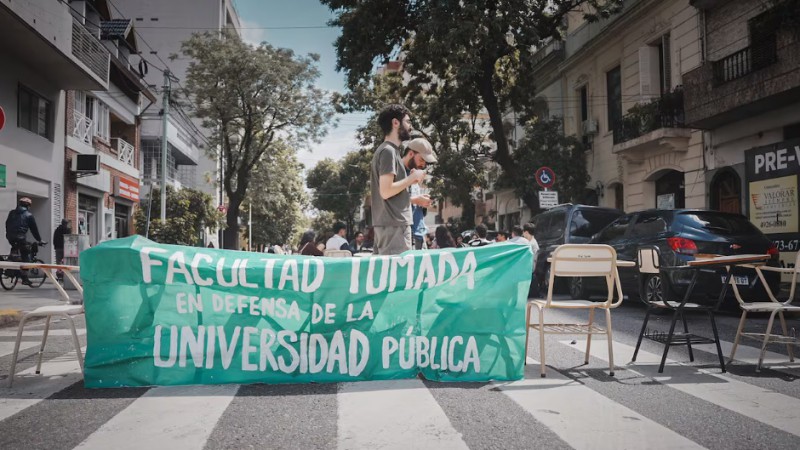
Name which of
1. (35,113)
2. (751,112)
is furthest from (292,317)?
(35,113)

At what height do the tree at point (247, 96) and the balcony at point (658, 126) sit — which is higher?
the tree at point (247, 96)

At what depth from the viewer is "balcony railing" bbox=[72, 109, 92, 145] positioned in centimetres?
2295

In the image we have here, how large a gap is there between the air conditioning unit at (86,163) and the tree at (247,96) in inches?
396

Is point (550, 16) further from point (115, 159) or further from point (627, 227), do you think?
point (115, 159)

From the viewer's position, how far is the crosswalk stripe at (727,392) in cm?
381

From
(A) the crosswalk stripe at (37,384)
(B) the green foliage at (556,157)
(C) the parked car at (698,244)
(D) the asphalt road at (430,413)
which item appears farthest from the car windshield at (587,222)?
(A) the crosswalk stripe at (37,384)

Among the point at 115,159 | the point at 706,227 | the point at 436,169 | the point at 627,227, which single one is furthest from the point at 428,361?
the point at 115,159

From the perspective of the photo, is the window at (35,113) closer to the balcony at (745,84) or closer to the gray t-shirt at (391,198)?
the gray t-shirt at (391,198)

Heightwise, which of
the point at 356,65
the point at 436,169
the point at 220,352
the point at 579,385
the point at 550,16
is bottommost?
the point at 579,385

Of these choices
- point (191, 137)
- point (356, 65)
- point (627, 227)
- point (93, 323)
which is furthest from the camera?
point (191, 137)

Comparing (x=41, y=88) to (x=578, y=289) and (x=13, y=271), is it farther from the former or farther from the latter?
(x=578, y=289)

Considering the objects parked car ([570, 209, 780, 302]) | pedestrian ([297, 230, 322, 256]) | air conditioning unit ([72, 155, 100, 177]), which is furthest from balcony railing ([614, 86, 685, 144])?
air conditioning unit ([72, 155, 100, 177])

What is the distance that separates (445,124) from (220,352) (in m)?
18.6

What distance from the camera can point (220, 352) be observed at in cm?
457
